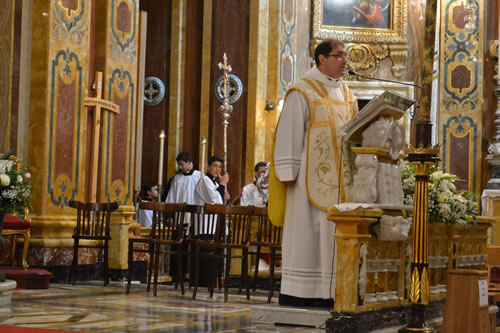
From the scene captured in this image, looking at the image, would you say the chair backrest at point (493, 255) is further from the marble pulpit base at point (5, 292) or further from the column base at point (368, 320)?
the marble pulpit base at point (5, 292)

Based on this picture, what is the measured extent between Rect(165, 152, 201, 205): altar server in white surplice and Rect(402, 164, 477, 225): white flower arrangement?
5690 millimetres

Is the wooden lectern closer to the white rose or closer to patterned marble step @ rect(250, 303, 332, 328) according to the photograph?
patterned marble step @ rect(250, 303, 332, 328)

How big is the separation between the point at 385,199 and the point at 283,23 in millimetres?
9500

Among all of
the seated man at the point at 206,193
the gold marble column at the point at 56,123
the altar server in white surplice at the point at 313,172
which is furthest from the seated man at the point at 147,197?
the altar server in white surplice at the point at 313,172

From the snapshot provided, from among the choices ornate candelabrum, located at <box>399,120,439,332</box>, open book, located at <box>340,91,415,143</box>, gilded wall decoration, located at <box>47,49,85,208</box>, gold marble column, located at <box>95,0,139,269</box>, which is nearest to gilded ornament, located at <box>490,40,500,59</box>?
gold marble column, located at <box>95,0,139,269</box>

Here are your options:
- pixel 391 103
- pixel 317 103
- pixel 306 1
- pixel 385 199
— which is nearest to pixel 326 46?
pixel 317 103

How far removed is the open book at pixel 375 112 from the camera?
19.7ft

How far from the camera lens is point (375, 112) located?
19.8 ft

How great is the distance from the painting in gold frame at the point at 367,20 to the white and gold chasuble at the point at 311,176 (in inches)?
404

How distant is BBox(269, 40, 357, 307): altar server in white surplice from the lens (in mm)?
6406

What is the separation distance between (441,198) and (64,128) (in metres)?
4.97

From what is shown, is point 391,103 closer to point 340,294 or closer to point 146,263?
point 340,294

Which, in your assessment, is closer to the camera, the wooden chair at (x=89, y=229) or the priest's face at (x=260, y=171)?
the wooden chair at (x=89, y=229)

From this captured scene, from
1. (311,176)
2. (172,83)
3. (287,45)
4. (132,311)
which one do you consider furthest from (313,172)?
(287,45)
